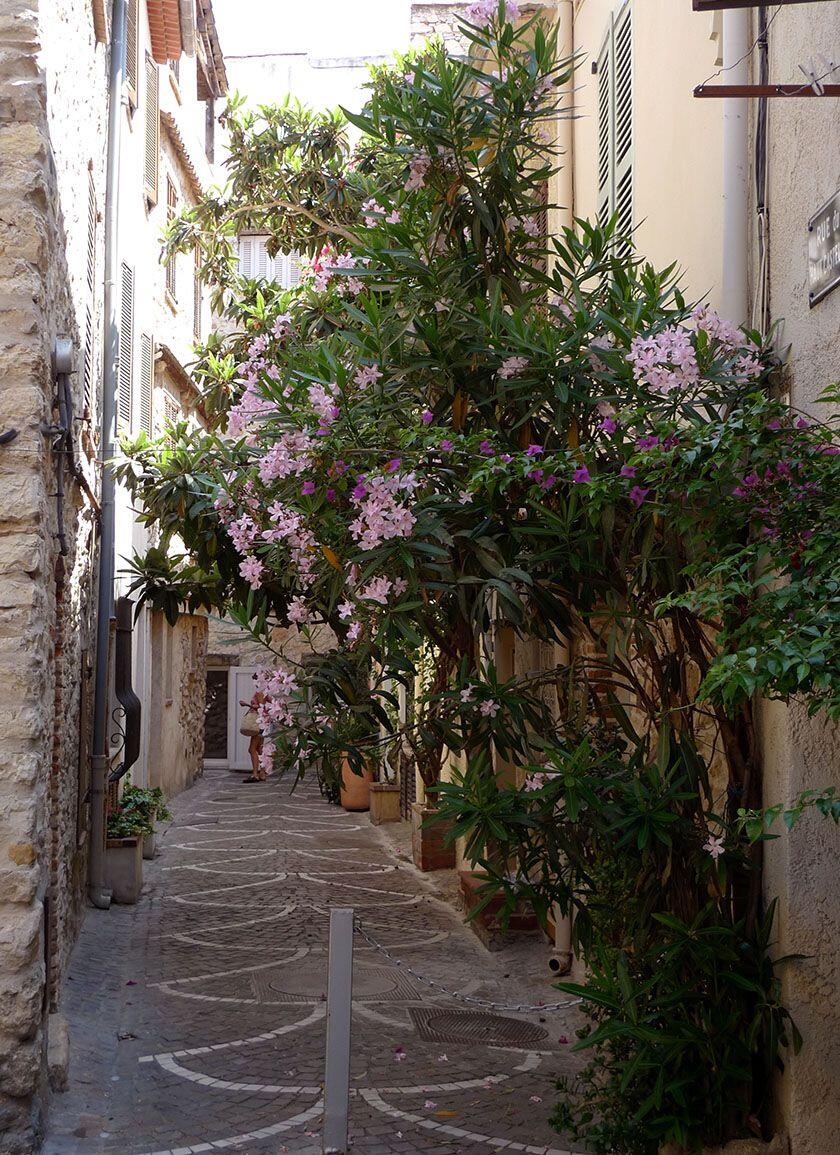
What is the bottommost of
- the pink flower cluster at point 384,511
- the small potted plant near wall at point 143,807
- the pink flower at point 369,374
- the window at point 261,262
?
the small potted plant near wall at point 143,807

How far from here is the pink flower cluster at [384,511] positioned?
4.40 m

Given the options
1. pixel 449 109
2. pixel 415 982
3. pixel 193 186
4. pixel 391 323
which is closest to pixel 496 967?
pixel 415 982

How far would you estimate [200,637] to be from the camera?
82.9 feet

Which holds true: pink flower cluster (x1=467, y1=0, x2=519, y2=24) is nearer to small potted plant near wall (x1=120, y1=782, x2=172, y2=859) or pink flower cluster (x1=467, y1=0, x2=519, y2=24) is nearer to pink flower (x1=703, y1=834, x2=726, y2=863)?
pink flower (x1=703, y1=834, x2=726, y2=863)

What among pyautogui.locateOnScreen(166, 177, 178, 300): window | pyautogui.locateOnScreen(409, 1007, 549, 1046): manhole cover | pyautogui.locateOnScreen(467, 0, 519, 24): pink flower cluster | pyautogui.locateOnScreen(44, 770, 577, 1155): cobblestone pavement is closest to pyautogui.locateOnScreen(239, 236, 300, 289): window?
pyautogui.locateOnScreen(166, 177, 178, 300): window

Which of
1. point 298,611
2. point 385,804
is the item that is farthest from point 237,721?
point 298,611

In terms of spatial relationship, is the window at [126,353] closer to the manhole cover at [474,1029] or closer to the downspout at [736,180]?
the manhole cover at [474,1029]

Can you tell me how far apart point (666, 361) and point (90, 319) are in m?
6.89

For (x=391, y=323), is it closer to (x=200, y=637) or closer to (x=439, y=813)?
(x=439, y=813)

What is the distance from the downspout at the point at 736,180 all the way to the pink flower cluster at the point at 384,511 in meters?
1.60

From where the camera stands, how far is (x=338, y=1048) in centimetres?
497

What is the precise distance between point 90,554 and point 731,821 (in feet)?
A: 22.3

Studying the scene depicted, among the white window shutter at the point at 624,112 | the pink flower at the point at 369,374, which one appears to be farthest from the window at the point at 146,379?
the pink flower at the point at 369,374

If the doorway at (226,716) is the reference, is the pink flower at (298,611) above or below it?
above
